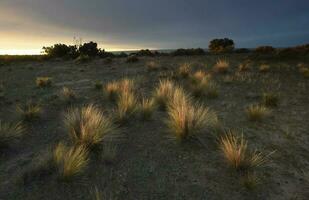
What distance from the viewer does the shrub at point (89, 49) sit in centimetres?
3762

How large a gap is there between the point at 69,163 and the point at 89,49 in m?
33.6

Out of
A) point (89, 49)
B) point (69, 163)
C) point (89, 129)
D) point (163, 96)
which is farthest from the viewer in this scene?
point (89, 49)

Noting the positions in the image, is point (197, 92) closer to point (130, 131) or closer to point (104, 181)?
point (130, 131)

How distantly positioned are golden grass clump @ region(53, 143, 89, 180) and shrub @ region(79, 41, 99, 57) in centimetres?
3238

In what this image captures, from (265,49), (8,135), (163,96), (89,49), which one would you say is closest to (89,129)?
(8,135)

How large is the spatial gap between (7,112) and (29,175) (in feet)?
16.8

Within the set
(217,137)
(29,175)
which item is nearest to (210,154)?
(217,137)

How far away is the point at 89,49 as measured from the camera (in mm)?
37969

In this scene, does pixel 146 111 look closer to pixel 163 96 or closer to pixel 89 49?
pixel 163 96

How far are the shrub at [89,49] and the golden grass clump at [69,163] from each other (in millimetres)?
32384

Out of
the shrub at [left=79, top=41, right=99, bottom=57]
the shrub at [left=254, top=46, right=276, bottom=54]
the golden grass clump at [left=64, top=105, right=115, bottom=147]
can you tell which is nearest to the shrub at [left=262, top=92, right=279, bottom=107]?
the golden grass clump at [left=64, top=105, right=115, bottom=147]

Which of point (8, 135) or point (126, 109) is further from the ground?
point (126, 109)

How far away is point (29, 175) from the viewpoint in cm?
586

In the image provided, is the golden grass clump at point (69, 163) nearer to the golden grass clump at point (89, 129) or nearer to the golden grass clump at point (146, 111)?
the golden grass clump at point (89, 129)
